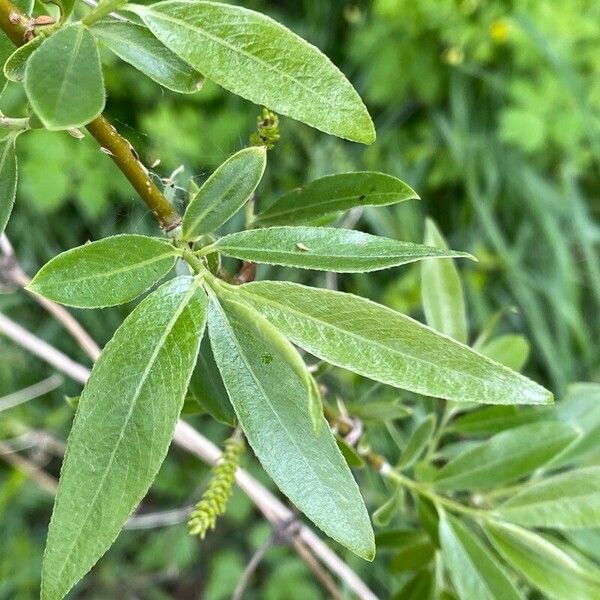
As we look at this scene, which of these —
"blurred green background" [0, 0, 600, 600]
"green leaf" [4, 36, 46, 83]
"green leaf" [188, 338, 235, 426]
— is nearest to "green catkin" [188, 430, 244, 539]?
"green leaf" [188, 338, 235, 426]

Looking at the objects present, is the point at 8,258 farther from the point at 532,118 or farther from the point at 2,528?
the point at 532,118

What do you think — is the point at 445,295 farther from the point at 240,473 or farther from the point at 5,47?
the point at 5,47

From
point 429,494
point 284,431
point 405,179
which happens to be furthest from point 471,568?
point 405,179

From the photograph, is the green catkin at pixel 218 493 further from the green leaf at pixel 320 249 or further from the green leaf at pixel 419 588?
the green leaf at pixel 419 588

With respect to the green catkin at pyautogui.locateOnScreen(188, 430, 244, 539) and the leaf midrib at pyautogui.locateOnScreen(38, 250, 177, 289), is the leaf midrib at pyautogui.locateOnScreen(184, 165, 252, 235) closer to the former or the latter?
the leaf midrib at pyautogui.locateOnScreen(38, 250, 177, 289)

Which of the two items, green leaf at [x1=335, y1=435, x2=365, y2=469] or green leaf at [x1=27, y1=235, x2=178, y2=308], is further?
green leaf at [x1=335, y1=435, x2=365, y2=469]

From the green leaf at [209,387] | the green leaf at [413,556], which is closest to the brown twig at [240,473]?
the green leaf at [413,556]
